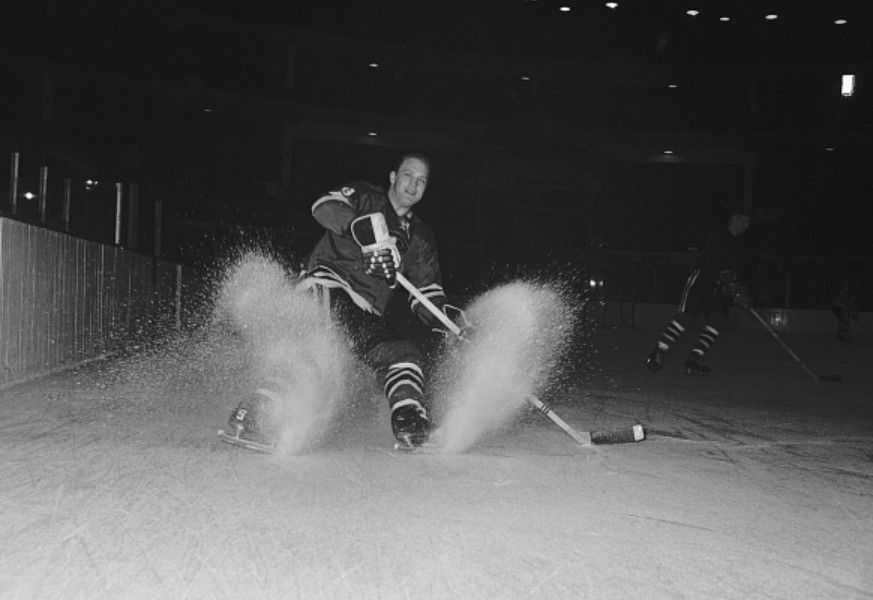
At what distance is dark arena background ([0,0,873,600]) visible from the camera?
2.88m

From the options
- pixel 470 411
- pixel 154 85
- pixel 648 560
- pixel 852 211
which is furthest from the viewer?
pixel 852 211

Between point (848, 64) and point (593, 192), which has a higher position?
point (848, 64)

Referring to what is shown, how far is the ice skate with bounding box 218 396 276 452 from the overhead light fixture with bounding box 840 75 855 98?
2382 cm

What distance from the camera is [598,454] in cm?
470

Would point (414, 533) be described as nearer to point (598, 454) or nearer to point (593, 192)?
point (598, 454)

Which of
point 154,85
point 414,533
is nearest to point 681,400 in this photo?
point 414,533

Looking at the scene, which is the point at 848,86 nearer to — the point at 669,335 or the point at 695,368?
the point at 669,335

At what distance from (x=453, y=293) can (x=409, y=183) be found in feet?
56.3

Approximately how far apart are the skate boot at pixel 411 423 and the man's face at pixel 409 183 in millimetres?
867

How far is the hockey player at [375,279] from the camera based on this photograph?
4.45 meters

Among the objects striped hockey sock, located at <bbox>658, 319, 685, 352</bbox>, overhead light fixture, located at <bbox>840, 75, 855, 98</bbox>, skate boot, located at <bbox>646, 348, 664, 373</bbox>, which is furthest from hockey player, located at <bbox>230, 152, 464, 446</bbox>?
overhead light fixture, located at <bbox>840, 75, 855, 98</bbox>

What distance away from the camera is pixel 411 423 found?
438 centimetres

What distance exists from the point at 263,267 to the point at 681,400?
13483 mm

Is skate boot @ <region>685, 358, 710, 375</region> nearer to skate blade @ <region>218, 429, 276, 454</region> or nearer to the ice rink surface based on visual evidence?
the ice rink surface
